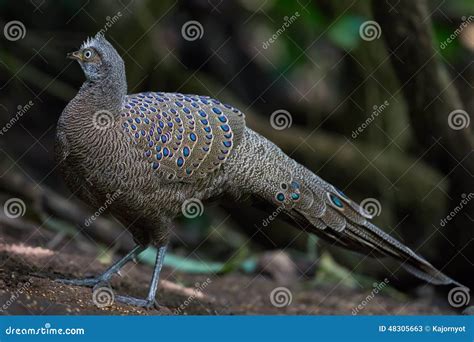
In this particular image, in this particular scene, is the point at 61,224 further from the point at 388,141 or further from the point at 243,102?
the point at 388,141

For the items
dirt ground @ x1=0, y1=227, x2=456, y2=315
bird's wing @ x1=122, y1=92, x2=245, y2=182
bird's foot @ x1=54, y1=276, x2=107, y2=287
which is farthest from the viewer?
bird's foot @ x1=54, y1=276, x2=107, y2=287

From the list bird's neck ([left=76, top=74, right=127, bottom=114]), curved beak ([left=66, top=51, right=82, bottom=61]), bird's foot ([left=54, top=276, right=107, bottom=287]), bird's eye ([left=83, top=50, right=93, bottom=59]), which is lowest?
bird's foot ([left=54, top=276, right=107, bottom=287])

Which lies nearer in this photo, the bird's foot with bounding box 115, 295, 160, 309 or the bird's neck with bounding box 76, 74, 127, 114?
the bird's neck with bounding box 76, 74, 127, 114

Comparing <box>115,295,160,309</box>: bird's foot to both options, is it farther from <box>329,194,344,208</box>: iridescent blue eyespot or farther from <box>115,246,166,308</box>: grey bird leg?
<box>329,194,344,208</box>: iridescent blue eyespot

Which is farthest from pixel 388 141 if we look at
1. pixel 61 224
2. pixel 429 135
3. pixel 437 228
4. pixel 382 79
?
pixel 61 224

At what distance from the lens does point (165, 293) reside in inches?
253

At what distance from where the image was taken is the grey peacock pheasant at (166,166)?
201 inches

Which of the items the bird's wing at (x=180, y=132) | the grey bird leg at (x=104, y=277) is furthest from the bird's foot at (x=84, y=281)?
the bird's wing at (x=180, y=132)

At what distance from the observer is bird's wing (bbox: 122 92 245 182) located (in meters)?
5.20

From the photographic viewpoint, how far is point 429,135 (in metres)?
7.20

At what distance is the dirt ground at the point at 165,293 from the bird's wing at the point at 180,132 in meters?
0.94

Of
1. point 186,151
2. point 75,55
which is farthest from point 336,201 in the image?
point 75,55

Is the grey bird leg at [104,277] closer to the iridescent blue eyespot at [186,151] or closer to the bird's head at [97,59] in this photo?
the iridescent blue eyespot at [186,151]

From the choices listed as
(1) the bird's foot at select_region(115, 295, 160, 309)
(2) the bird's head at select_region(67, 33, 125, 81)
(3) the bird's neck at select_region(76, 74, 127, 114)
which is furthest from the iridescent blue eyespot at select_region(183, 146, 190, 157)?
(1) the bird's foot at select_region(115, 295, 160, 309)
